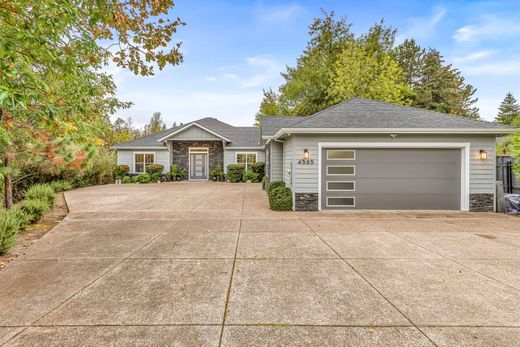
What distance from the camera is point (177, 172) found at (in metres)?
18.8

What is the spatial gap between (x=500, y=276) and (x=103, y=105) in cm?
1097

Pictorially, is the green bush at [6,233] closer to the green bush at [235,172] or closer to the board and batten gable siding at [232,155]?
the green bush at [235,172]

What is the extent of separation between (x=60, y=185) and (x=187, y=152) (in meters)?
8.40

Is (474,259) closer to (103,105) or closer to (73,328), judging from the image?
(73,328)

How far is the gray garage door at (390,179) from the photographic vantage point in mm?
8250

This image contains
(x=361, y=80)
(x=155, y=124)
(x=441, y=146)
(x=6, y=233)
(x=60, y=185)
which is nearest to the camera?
(x=6, y=233)

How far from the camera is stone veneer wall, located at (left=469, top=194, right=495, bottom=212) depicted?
811cm

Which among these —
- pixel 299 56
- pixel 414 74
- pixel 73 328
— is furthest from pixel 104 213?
pixel 414 74

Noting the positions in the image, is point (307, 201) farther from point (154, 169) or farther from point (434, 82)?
point (434, 82)

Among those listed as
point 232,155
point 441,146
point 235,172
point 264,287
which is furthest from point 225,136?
point 264,287

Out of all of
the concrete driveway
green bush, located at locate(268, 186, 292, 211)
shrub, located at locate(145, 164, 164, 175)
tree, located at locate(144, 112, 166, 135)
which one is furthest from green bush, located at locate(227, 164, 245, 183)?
tree, located at locate(144, 112, 166, 135)

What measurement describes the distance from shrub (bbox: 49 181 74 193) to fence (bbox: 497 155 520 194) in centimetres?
1916

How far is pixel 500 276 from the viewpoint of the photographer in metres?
3.48

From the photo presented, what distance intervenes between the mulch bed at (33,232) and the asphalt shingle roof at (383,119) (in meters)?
7.02
